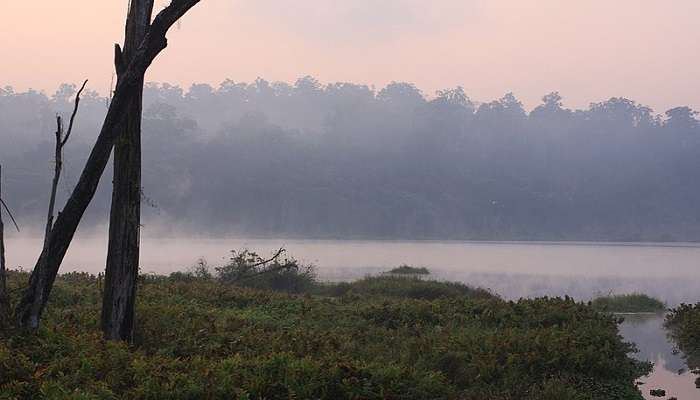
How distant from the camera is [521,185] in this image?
620ft

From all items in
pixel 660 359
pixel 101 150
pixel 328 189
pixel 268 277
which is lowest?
pixel 660 359

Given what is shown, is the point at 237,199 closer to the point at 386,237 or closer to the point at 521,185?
the point at 386,237

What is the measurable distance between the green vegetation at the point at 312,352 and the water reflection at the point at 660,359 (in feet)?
1.88

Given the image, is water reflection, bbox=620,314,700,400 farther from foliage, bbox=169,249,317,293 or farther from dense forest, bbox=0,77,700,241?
dense forest, bbox=0,77,700,241

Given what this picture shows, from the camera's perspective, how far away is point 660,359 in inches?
798

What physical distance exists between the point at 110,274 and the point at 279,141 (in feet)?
536

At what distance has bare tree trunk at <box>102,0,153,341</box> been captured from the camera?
45.4ft

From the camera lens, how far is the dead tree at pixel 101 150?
42.1ft

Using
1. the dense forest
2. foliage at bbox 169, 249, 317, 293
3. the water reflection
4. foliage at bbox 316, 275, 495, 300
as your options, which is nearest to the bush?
foliage at bbox 169, 249, 317, 293

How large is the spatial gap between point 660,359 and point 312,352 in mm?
11504

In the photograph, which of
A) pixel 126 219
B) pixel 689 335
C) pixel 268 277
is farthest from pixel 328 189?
pixel 126 219

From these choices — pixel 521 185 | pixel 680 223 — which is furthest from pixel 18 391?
pixel 680 223

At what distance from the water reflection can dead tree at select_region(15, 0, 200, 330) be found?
1202 centimetres

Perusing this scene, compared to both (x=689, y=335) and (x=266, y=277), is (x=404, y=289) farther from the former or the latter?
(x=689, y=335)
